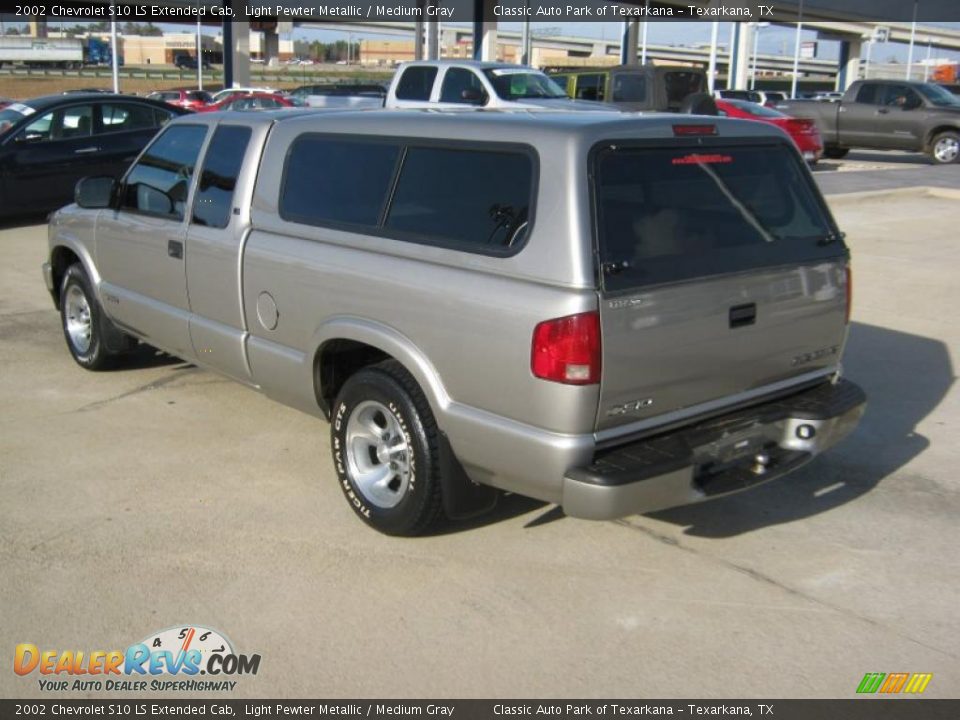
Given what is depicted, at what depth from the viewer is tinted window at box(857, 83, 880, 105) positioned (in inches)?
986

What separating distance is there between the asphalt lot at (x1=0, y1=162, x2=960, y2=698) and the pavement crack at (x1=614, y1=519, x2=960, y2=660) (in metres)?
0.01

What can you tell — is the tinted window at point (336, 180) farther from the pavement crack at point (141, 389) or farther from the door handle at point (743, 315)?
the pavement crack at point (141, 389)

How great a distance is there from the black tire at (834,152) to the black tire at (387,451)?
24.2 meters

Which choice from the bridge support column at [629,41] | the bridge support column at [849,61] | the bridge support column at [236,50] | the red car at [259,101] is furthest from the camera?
the bridge support column at [849,61]

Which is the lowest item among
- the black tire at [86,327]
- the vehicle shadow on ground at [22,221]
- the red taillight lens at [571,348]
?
the vehicle shadow on ground at [22,221]

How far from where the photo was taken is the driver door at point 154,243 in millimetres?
5777

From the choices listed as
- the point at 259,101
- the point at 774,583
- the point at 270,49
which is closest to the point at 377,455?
the point at 774,583

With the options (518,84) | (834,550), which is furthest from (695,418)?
(518,84)

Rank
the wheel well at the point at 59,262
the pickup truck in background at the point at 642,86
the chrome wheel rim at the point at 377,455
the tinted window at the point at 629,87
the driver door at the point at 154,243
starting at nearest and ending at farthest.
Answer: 1. the chrome wheel rim at the point at 377,455
2. the driver door at the point at 154,243
3. the wheel well at the point at 59,262
4. the pickup truck in background at the point at 642,86
5. the tinted window at the point at 629,87

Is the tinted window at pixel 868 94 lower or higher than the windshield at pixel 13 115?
higher

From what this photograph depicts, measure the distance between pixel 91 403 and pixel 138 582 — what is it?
2.60 m

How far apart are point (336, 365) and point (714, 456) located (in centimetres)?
186

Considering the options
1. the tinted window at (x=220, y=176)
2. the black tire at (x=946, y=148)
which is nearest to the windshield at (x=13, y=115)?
the tinted window at (x=220, y=176)
